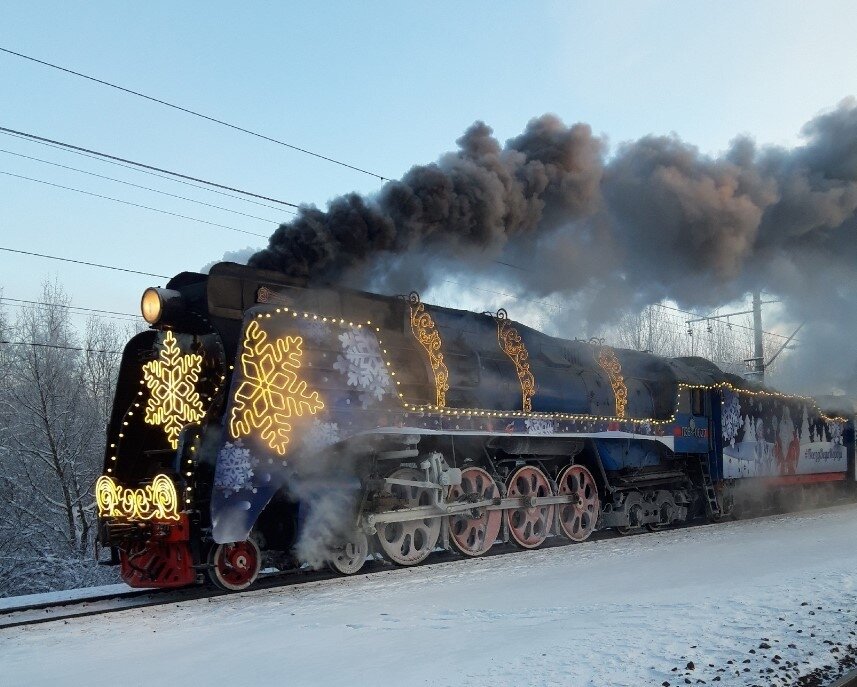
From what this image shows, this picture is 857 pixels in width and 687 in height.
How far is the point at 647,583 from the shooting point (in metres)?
7.47

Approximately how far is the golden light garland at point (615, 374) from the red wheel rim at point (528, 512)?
6.61 feet

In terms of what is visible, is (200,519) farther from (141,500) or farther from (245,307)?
(245,307)

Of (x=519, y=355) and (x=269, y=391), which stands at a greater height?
(x=519, y=355)

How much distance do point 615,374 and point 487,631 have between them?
7.64 m

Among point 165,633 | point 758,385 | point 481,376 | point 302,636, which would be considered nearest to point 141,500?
point 165,633

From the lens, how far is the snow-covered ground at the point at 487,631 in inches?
186

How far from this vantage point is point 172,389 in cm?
845

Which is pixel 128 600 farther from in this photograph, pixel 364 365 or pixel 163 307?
pixel 364 365

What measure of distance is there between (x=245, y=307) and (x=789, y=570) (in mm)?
6210

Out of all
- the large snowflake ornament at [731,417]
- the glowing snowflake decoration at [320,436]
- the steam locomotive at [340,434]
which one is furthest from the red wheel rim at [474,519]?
the large snowflake ornament at [731,417]

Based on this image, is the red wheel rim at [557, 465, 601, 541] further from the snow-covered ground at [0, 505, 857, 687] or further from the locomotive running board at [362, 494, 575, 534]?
the snow-covered ground at [0, 505, 857, 687]

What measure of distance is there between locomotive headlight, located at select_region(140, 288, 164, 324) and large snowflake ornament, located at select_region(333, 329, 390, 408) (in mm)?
1892

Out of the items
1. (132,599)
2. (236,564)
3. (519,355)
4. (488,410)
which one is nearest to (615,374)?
(519,355)

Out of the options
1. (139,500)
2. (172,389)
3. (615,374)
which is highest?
(615,374)
